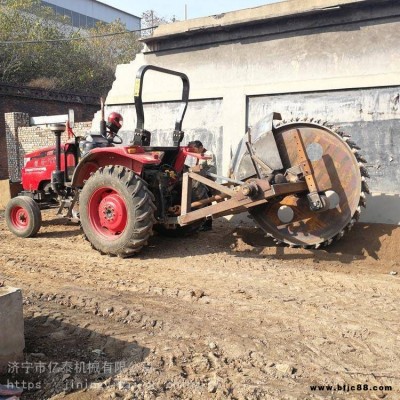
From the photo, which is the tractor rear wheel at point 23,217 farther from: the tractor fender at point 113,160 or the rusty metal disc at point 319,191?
the rusty metal disc at point 319,191

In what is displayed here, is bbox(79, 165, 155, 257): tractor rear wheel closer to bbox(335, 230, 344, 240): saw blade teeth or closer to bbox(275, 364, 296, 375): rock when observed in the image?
bbox(335, 230, 344, 240): saw blade teeth

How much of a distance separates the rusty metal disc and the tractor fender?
5.43ft

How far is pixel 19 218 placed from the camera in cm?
707

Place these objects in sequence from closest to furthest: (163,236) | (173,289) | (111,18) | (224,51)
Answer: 1. (173,289)
2. (163,236)
3. (224,51)
4. (111,18)

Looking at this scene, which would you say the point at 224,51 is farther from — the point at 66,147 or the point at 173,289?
the point at 173,289

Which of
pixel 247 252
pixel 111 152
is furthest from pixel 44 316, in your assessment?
pixel 247 252

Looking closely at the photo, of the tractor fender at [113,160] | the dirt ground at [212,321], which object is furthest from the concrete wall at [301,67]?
the tractor fender at [113,160]

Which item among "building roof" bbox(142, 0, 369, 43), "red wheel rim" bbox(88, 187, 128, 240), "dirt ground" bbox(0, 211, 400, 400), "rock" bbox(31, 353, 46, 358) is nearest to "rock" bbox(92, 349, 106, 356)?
"dirt ground" bbox(0, 211, 400, 400)

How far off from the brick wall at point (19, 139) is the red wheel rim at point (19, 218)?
826 cm

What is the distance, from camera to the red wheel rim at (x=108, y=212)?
565 cm

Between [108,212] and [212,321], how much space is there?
8.72 ft

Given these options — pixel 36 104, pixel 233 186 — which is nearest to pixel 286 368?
pixel 233 186

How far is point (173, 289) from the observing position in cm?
438

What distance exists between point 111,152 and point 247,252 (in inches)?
88.2
